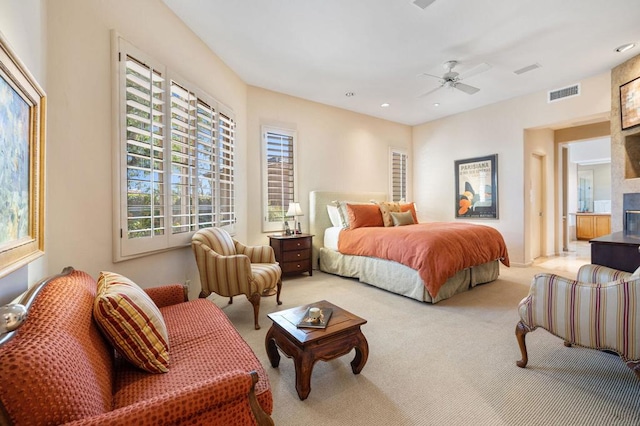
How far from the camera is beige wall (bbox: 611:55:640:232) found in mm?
3605

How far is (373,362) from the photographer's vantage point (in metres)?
2.11

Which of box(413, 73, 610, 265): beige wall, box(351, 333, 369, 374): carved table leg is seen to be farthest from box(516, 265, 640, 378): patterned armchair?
box(413, 73, 610, 265): beige wall

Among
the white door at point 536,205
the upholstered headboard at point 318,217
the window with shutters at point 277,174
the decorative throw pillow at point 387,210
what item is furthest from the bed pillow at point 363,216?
the white door at point 536,205

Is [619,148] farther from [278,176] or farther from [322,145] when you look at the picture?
[278,176]

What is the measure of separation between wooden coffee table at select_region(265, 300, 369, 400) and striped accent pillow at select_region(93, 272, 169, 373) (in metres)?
0.74

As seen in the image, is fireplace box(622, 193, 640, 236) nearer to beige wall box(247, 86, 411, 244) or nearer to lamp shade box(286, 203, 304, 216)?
beige wall box(247, 86, 411, 244)

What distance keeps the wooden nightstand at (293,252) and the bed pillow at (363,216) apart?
0.78 meters

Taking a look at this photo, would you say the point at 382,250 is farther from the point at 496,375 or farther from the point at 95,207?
the point at 95,207

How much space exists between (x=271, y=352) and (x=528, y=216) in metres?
5.16

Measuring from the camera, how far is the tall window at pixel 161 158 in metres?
2.25

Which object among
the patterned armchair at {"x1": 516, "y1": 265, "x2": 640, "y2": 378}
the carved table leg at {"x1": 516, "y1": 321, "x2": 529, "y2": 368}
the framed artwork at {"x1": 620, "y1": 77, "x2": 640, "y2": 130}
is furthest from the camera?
the framed artwork at {"x1": 620, "y1": 77, "x2": 640, "y2": 130}

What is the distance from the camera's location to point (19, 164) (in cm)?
120

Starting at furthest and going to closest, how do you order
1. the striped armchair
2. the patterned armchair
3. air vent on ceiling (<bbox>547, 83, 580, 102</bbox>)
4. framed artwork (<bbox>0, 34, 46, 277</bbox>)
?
1. air vent on ceiling (<bbox>547, 83, 580, 102</bbox>)
2. the striped armchair
3. the patterned armchair
4. framed artwork (<bbox>0, 34, 46, 277</bbox>)

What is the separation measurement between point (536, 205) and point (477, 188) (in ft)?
4.07
